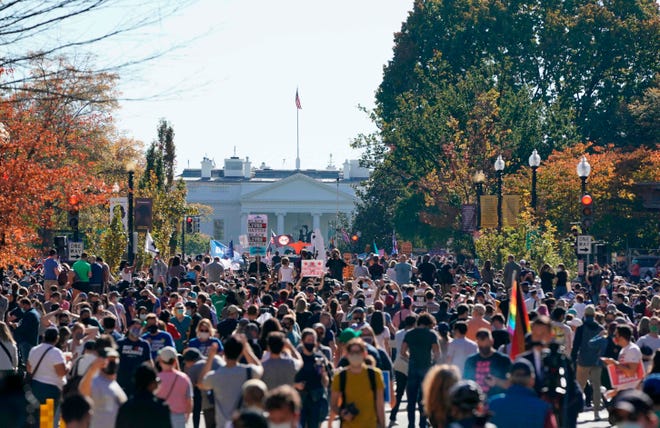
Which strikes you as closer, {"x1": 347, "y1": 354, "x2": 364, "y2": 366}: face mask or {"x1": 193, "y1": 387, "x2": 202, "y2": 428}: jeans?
{"x1": 347, "y1": 354, "x2": 364, "y2": 366}: face mask

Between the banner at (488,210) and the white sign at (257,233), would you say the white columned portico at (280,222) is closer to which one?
the banner at (488,210)

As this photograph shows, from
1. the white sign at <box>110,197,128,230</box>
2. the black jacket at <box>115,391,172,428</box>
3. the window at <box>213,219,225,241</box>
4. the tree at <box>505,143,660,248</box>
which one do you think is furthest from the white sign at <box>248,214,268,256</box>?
the window at <box>213,219,225,241</box>

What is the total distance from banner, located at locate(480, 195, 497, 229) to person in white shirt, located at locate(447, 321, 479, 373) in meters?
30.7

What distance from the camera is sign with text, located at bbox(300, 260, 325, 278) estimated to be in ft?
96.5

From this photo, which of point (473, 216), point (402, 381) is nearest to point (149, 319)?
point (402, 381)

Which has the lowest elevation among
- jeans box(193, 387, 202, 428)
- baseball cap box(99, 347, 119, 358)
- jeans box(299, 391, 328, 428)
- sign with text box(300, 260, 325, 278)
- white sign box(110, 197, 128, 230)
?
jeans box(193, 387, 202, 428)

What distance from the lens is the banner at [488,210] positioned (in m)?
46.2

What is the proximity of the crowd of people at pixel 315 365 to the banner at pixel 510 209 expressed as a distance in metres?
20.0

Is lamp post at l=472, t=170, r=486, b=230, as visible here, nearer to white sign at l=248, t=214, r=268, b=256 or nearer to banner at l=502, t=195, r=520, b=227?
banner at l=502, t=195, r=520, b=227

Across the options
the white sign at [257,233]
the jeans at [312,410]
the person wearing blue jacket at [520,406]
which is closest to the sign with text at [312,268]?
the white sign at [257,233]

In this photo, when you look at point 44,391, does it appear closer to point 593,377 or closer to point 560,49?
point 593,377

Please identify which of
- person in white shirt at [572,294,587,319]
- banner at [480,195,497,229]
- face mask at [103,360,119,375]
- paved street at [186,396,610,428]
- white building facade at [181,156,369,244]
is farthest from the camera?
white building facade at [181,156,369,244]

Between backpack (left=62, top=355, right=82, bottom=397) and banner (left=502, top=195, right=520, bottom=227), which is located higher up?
banner (left=502, top=195, right=520, bottom=227)

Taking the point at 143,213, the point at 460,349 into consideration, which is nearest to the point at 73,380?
the point at 460,349
